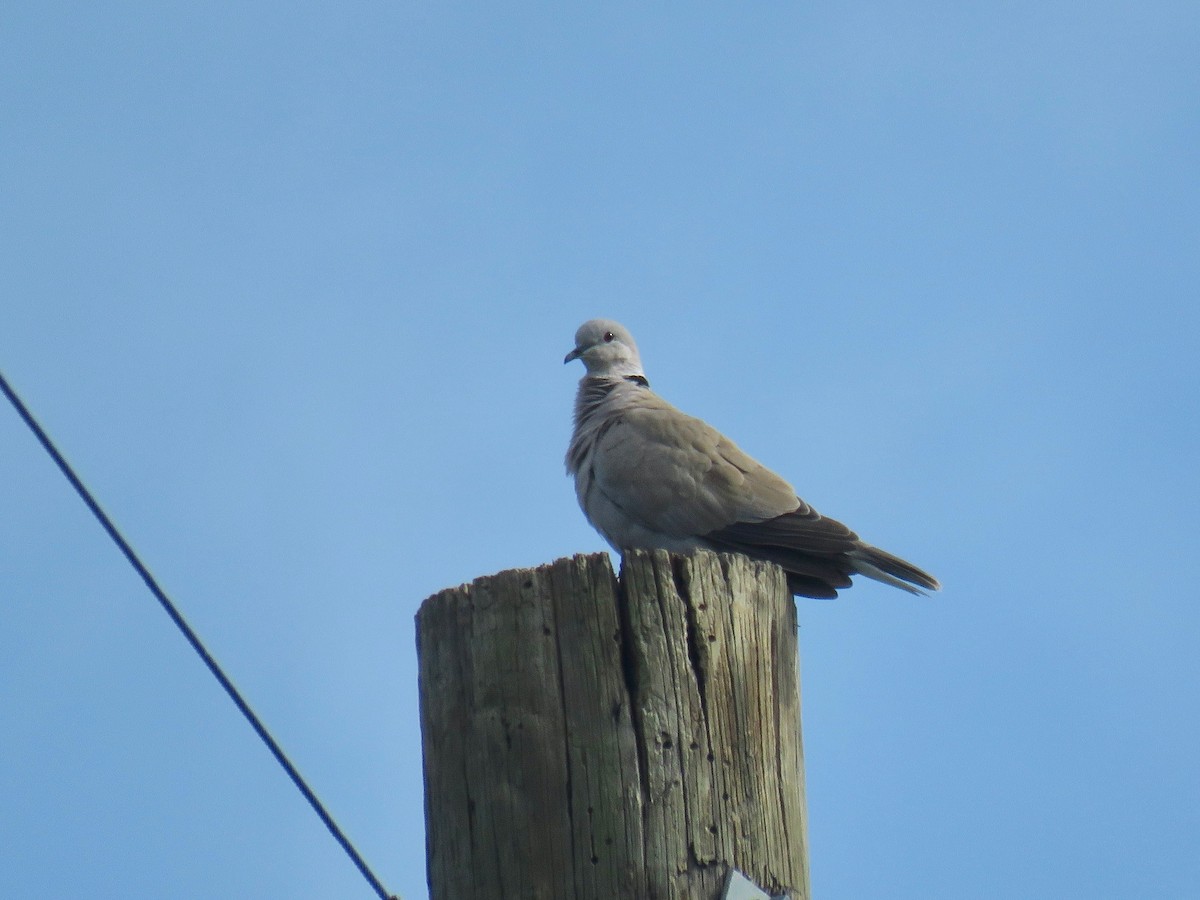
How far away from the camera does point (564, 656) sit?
254 centimetres

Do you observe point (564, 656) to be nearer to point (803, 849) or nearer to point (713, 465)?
point (803, 849)

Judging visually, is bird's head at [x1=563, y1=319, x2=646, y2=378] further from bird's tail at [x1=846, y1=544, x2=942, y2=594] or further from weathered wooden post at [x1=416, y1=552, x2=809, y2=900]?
weathered wooden post at [x1=416, y1=552, x2=809, y2=900]

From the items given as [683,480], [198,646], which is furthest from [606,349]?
[198,646]

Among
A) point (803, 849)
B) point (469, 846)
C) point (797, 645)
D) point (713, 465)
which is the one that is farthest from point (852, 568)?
point (469, 846)

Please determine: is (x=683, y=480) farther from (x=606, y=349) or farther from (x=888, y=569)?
(x=606, y=349)

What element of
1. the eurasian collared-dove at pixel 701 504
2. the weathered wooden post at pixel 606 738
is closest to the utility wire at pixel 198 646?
the weathered wooden post at pixel 606 738

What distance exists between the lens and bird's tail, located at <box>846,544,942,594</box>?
197 inches

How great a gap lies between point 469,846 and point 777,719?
2.16 ft

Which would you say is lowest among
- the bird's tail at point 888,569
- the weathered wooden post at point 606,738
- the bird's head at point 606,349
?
the weathered wooden post at point 606,738

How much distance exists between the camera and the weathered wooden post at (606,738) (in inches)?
94.4

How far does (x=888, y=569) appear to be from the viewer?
16.6ft

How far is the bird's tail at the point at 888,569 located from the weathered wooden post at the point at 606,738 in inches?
92.1

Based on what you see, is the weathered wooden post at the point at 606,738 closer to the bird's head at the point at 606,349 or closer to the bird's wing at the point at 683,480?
the bird's wing at the point at 683,480

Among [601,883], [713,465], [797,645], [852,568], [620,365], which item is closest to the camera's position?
[601,883]
